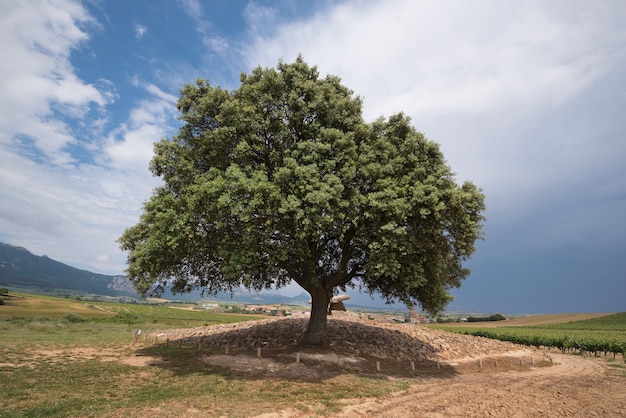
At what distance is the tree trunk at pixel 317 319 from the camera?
26969mm

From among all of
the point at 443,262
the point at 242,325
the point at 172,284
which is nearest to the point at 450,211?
the point at 443,262

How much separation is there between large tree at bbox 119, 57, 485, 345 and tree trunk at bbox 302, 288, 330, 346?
1207mm

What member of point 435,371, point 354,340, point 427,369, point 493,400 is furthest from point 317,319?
point 493,400

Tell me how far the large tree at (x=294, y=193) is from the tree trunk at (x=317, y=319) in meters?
1.21

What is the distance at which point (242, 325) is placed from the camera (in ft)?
130

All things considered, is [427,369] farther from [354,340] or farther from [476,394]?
[476,394]

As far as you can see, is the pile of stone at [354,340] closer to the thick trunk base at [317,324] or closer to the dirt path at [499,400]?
the thick trunk base at [317,324]

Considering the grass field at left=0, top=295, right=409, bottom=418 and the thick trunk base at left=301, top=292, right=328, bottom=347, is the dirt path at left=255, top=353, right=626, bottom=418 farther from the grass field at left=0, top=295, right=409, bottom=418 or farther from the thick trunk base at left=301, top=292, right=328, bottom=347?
the thick trunk base at left=301, top=292, right=328, bottom=347

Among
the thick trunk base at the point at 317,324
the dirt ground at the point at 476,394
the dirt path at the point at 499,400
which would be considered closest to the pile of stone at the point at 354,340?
the thick trunk base at the point at 317,324

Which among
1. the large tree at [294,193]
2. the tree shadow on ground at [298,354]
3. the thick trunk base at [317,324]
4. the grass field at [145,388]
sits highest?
the large tree at [294,193]

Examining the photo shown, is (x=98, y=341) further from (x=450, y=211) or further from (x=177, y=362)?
(x=450, y=211)

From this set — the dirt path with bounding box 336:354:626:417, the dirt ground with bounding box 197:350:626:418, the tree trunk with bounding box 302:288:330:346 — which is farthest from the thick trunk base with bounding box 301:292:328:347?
the dirt path with bounding box 336:354:626:417

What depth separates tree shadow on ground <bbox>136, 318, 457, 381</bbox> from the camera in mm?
21406

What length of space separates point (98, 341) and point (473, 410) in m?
33.3
